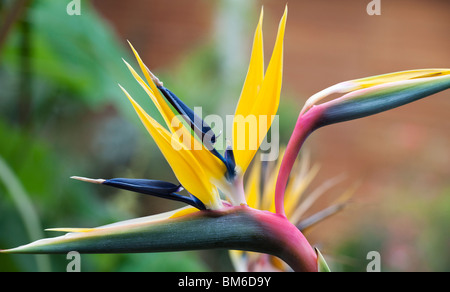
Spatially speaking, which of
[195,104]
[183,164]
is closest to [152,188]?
[183,164]

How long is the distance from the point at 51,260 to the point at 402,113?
2189mm

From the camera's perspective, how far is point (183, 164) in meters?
0.29

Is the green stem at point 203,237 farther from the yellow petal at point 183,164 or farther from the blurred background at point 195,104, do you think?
the blurred background at point 195,104

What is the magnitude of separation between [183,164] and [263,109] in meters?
0.06

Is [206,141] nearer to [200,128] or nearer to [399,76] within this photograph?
[200,128]

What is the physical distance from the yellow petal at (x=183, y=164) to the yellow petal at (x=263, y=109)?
1.4 inches

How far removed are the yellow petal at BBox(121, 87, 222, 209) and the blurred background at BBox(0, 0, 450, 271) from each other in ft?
0.90

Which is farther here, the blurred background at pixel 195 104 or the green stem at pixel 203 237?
the blurred background at pixel 195 104

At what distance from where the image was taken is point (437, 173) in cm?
217

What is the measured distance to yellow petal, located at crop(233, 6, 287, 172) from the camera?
29cm

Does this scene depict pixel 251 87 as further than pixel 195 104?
No

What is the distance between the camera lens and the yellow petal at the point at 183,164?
28 cm

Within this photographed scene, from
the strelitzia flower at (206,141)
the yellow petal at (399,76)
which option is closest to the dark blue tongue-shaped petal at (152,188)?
the strelitzia flower at (206,141)

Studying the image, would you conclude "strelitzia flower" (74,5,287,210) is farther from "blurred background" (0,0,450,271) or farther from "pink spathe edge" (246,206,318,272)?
"blurred background" (0,0,450,271)
